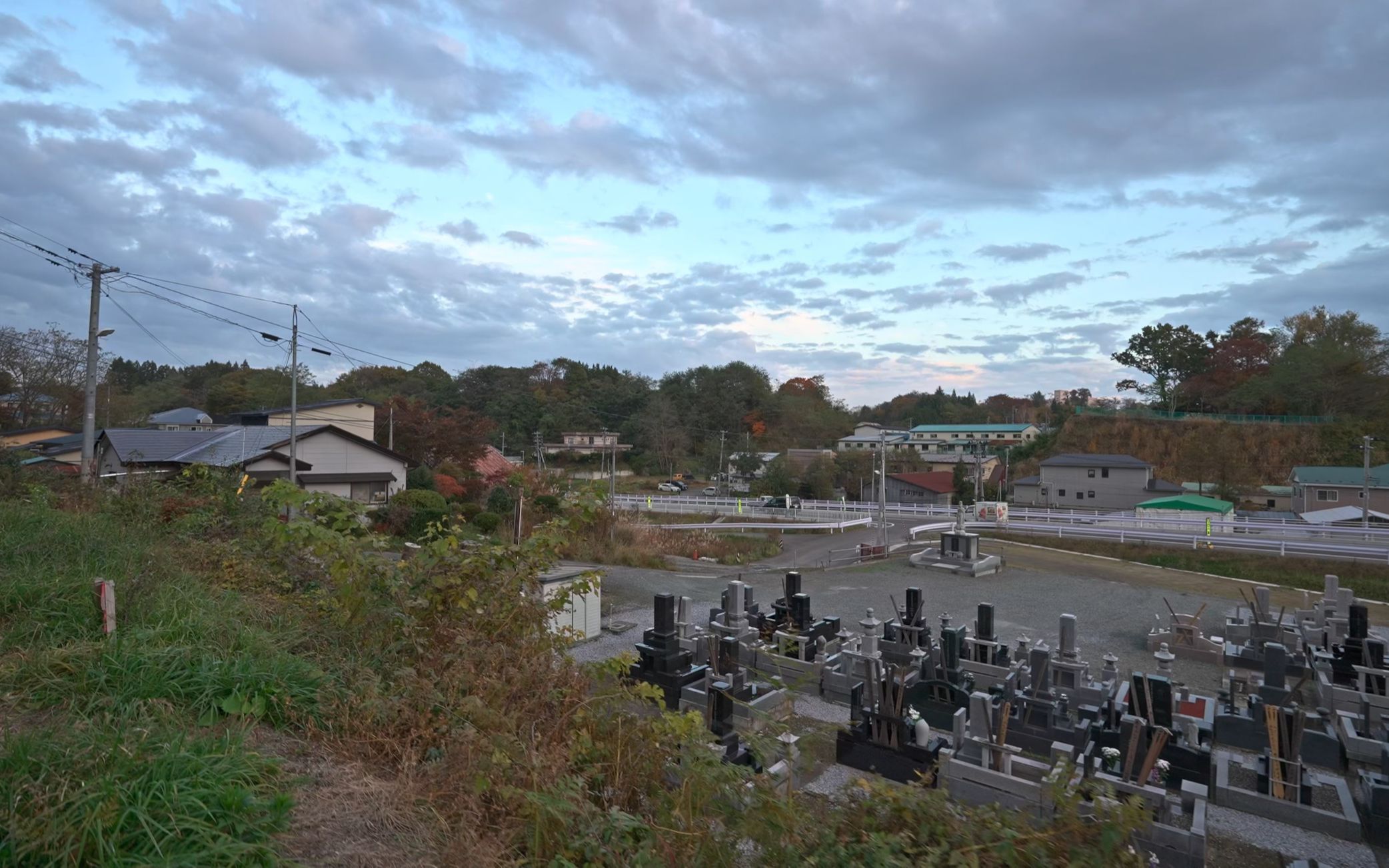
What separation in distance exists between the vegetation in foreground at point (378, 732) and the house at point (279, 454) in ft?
59.1

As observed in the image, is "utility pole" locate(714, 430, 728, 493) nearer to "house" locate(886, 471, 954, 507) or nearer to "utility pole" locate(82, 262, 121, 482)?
"house" locate(886, 471, 954, 507)

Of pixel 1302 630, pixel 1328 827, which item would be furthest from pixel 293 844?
pixel 1302 630

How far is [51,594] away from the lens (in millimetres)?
4812

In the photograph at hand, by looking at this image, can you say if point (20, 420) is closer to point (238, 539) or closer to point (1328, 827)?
point (238, 539)

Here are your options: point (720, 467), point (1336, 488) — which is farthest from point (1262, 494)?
point (720, 467)

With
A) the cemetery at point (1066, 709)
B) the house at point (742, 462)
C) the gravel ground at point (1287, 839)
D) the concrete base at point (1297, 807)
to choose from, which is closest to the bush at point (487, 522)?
the cemetery at point (1066, 709)

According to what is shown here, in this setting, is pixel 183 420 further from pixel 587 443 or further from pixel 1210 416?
pixel 1210 416

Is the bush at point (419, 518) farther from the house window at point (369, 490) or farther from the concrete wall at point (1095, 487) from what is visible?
the concrete wall at point (1095, 487)

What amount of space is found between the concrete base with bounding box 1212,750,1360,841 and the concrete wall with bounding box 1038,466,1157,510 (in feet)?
126

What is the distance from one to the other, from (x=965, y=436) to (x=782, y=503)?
1468 inches

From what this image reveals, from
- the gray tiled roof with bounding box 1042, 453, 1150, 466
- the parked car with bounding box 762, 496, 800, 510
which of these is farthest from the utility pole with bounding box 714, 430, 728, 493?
the gray tiled roof with bounding box 1042, 453, 1150, 466

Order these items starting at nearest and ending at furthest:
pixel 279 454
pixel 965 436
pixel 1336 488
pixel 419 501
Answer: pixel 419 501
pixel 279 454
pixel 1336 488
pixel 965 436

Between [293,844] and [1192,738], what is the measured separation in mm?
7666

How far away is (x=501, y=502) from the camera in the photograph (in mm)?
25922
